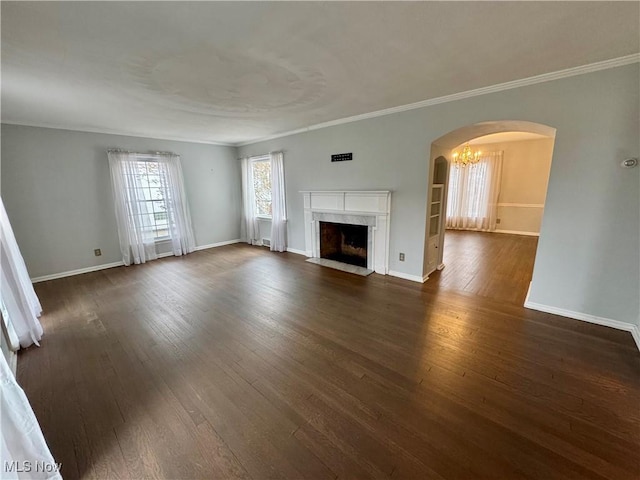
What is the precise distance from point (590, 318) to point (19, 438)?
175 inches

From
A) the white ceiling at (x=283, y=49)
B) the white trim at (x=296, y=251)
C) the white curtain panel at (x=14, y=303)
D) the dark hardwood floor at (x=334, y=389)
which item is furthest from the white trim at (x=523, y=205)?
the white curtain panel at (x=14, y=303)

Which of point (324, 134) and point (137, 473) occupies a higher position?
point (324, 134)

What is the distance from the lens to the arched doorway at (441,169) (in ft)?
9.96

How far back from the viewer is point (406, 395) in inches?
71.0

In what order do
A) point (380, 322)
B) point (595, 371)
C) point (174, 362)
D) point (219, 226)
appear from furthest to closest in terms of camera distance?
point (219, 226) < point (380, 322) < point (174, 362) < point (595, 371)

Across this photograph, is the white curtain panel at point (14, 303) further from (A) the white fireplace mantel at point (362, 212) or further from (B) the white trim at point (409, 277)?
(B) the white trim at point (409, 277)

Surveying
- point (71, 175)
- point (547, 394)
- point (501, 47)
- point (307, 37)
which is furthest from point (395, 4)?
point (71, 175)

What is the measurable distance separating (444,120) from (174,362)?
3.97 m

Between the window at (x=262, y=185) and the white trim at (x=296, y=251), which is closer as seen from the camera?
the white trim at (x=296, y=251)

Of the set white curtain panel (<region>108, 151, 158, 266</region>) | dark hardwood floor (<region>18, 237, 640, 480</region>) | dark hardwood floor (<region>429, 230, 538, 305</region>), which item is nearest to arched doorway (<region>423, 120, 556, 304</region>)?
dark hardwood floor (<region>429, 230, 538, 305</region>)

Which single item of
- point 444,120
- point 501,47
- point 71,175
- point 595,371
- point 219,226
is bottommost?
point 595,371

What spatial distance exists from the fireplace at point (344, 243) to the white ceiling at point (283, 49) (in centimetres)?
231

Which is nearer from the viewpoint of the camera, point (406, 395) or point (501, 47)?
point (406, 395)

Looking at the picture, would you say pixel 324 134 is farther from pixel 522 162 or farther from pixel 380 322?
pixel 522 162
